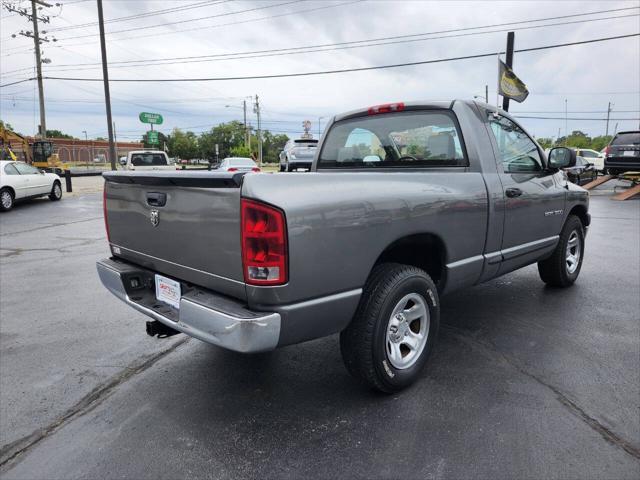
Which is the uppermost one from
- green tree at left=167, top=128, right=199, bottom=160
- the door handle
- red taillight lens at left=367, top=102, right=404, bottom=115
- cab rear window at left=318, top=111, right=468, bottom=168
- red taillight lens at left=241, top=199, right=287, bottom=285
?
green tree at left=167, top=128, right=199, bottom=160

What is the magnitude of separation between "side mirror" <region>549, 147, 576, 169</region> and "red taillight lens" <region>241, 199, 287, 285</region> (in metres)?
3.28

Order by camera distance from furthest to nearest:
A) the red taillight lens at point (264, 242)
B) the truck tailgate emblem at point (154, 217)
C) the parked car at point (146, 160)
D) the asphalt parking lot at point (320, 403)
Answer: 1. the parked car at point (146, 160)
2. the truck tailgate emblem at point (154, 217)
3. the asphalt parking lot at point (320, 403)
4. the red taillight lens at point (264, 242)

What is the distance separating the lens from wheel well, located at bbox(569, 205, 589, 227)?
496 centimetres

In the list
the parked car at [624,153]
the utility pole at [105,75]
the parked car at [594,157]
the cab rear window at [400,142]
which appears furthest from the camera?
the parked car at [594,157]

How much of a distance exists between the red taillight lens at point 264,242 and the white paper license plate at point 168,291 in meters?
0.71

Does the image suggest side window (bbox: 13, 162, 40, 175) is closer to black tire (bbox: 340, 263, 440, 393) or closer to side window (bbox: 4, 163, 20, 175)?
side window (bbox: 4, 163, 20, 175)

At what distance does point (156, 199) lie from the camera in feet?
8.95

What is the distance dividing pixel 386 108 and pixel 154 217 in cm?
214

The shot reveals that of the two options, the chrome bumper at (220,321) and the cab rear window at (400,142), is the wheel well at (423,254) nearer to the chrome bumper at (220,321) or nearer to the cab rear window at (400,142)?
the cab rear window at (400,142)

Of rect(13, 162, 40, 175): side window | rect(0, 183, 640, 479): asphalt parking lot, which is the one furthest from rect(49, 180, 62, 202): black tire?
rect(0, 183, 640, 479): asphalt parking lot

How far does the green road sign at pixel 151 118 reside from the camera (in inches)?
1770

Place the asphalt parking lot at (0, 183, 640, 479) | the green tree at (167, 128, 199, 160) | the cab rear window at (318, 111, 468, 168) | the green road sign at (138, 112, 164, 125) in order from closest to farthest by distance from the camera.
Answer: the asphalt parking lot at (0, 183, 640, 479) < the cab rear window at (318, 111, 468, 168) < the green road sign at (138, 112, 164, 125) < the green tree at (167, 128, 199, 160)

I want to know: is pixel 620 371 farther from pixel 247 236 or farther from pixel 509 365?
pixel 247 236

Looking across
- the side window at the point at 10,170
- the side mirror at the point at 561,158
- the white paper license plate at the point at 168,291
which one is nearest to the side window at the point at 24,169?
the side window at the point at 10,170
